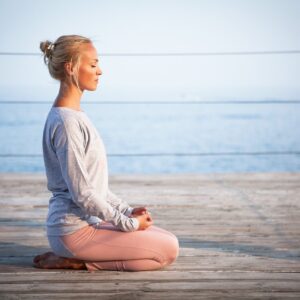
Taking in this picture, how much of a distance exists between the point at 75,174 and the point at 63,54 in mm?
382

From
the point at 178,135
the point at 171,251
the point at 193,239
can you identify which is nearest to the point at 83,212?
the point at 171,251

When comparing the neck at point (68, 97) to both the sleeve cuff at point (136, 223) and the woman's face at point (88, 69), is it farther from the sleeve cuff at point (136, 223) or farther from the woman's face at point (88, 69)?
the sleeve cuff at point (136, 223)

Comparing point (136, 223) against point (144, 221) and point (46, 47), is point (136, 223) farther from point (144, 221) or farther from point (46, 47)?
point (46, 47)

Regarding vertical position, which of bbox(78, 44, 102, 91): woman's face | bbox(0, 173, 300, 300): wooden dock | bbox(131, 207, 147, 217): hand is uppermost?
bbox(78, 44, 102, 91): woman's face

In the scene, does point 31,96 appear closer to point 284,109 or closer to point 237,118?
point 237,118

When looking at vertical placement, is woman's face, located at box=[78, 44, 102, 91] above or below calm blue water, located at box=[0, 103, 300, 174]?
above

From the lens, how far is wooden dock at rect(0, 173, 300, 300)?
1.97 m

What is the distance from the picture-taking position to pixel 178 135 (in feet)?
93.0

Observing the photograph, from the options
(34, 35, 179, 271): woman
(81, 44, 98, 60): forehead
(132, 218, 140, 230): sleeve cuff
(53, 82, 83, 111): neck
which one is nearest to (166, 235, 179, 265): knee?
(34, 35, 179, 271): woman

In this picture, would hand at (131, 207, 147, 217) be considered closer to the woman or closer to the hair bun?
the woman

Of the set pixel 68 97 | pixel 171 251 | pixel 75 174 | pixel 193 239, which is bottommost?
pixel 193 239

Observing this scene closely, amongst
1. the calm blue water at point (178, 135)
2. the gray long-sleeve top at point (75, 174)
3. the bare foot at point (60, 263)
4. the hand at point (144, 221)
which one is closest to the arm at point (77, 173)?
the gray long-sleeve top at point (75, 174)

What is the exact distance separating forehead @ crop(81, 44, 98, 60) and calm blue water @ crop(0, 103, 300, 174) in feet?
61.4

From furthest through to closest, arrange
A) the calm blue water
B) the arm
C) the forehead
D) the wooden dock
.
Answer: the calm blue water → the forehead → the arm → the wooden dock
